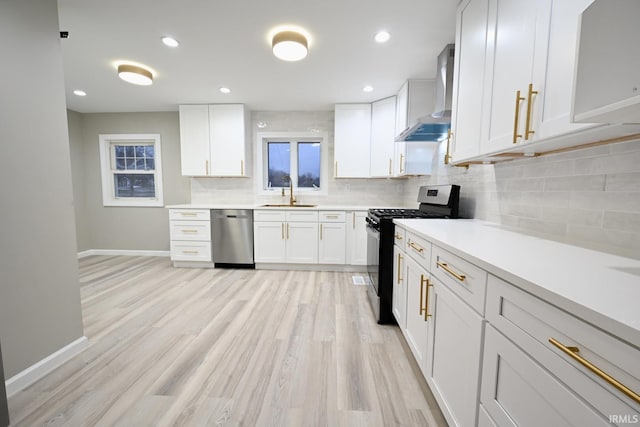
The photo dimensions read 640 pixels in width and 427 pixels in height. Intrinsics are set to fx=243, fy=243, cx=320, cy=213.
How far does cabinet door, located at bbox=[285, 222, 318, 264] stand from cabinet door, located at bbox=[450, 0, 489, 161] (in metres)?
2.16

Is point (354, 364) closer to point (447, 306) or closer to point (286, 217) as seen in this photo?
point (447, 306)

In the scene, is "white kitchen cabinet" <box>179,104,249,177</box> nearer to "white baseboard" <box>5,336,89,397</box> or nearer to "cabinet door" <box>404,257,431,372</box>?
"white baseboard" <box>5,336,89,397</box>

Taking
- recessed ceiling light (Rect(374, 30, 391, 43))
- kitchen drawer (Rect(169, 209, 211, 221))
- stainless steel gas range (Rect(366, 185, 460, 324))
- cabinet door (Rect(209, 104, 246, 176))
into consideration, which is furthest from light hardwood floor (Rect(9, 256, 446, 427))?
recessed ceiling light (Rect(374, 30, 391, 43))

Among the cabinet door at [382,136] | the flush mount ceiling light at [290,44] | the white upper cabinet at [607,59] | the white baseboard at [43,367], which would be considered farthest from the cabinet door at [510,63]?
the white baseboard at [43,367]

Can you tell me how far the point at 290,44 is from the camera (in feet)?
6.55

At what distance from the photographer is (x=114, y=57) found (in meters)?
2.41

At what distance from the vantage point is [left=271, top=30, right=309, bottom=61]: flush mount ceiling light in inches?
78.1

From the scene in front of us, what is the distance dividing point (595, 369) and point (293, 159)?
3.95m

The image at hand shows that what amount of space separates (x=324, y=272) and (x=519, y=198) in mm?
2516

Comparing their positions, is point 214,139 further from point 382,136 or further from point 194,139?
point 382,136

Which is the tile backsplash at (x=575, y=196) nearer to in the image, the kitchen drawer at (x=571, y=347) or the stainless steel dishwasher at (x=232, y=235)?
the kitchen drawer at (x=571, y=347)

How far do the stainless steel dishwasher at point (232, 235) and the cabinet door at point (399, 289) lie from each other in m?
2.26

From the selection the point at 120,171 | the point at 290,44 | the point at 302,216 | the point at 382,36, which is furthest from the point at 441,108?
the point at 120,171

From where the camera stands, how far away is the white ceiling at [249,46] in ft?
5.69
